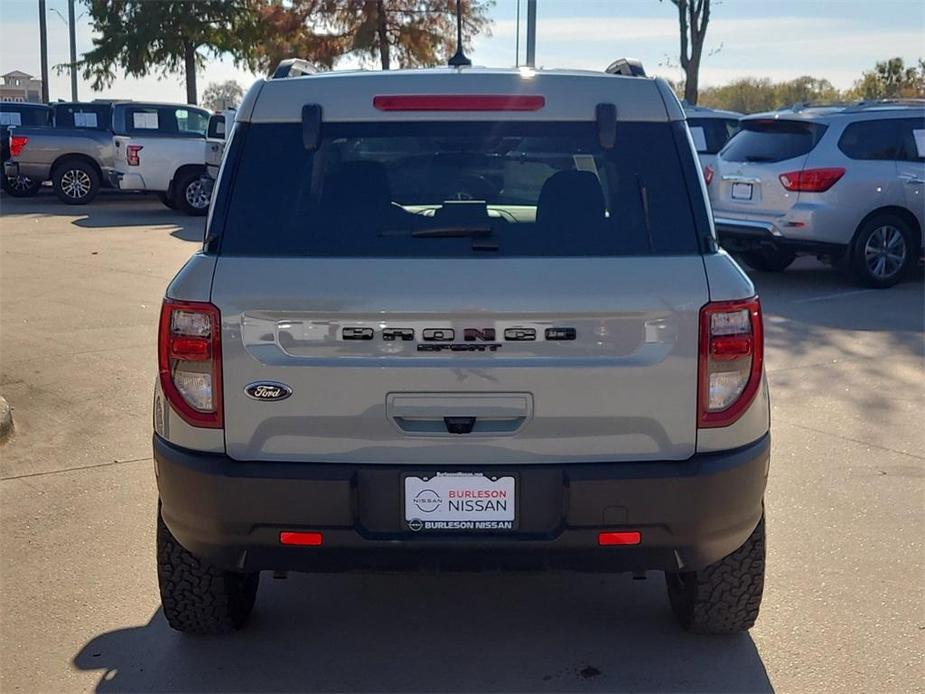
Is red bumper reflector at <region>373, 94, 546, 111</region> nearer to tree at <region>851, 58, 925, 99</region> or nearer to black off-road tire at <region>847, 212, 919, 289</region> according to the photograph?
black off-road tire at <region>847, 212, 919, 289</region>

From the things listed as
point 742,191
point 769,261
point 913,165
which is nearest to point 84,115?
point 769,261

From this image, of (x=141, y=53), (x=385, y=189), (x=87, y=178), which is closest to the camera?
(x=385, y=189)

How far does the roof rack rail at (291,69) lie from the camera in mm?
3974

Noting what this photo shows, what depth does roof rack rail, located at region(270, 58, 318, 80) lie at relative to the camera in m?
3.97

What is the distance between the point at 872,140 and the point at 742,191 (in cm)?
137

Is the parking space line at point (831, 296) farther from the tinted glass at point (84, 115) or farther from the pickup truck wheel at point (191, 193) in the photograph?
the tinted glass at point (84, 115)

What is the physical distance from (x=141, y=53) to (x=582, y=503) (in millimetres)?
33015

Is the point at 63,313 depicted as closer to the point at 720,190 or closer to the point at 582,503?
the point at 720,190

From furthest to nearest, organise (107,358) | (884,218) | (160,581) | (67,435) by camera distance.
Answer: (884,218)
(107,358)
(67,435)
(160,581)

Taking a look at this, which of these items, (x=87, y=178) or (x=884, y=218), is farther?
(x=87, y=178)

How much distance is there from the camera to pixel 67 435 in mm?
6684

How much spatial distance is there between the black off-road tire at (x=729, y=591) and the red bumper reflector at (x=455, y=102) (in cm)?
154

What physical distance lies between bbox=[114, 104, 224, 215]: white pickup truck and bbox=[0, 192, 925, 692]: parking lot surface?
→ 13.8 metres

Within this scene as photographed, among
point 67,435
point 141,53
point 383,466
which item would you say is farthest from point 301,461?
point 141,53
